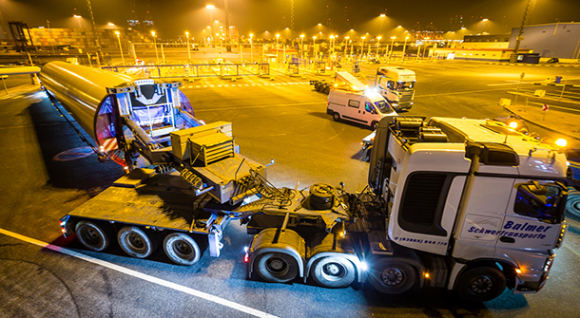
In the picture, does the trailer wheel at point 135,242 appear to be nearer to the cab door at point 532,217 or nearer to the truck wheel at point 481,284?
the truck wheel at point 481,284

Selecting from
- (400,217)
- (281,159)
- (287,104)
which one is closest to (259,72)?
(287,104)

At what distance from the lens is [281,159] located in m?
13.6

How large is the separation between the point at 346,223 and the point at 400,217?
1.41 metres

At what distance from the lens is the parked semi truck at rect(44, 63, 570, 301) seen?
5.00m

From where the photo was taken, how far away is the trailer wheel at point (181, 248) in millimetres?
6895

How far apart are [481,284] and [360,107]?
1414 centimetres

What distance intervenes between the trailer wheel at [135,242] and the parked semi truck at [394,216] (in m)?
0.03

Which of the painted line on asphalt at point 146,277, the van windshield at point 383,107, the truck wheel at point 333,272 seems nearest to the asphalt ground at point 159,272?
the painted line on asphalt at point 146,277

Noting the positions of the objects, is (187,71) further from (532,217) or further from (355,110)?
(532,217)

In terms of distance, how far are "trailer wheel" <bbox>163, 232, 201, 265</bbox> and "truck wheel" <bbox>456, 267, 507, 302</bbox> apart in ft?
20.0

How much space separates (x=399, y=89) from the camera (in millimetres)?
23328

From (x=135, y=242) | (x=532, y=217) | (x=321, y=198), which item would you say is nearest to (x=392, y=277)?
(x=321, y=198)

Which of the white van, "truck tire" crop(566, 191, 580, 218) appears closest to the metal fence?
the white van

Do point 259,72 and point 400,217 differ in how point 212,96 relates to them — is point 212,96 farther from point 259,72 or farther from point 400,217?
point 400,217
